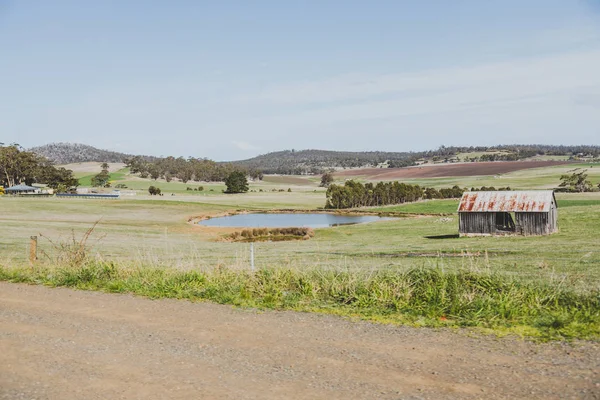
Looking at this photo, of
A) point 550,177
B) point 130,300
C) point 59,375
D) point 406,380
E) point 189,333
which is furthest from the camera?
point 550,177

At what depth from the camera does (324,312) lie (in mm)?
11672

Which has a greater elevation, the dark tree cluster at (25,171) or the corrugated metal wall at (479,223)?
the dark tree cluster at (25,171)

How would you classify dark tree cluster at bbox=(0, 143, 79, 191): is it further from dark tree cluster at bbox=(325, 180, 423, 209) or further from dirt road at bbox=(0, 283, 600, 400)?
dirt road at bbox=(0, 283, 600, 400)

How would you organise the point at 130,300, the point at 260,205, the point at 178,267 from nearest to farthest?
1. the point at 130,300
2. the point at 178,267
3. the point at 260,205

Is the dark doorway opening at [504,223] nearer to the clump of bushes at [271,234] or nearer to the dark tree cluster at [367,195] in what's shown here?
the clump of bushes at [271,234]

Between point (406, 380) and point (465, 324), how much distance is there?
3.09 m

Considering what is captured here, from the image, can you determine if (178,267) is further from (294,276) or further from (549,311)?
(549,311)

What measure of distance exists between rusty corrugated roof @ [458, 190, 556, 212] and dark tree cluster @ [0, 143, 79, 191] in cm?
11242

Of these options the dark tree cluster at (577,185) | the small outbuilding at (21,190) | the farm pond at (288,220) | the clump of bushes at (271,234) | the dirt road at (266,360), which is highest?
the small outbuilding at (21,190)

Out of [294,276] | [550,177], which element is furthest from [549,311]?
[550,177]

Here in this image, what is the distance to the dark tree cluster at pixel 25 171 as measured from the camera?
140 metres

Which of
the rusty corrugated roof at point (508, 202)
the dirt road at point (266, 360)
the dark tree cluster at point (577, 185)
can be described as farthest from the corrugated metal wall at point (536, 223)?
the dark tree cluster at point (577, 185)

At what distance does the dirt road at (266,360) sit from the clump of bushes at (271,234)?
43.6 meters

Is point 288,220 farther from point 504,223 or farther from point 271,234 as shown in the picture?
point 504,223
